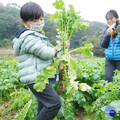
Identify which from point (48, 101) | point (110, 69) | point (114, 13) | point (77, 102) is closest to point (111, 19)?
point (114, 13)

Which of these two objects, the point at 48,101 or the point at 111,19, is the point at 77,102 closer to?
the point at 48,101

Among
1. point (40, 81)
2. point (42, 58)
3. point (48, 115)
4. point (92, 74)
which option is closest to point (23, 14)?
point (42, 58)

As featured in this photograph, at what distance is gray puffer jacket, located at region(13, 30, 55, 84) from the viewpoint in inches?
56.3

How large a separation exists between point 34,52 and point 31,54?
8 cm

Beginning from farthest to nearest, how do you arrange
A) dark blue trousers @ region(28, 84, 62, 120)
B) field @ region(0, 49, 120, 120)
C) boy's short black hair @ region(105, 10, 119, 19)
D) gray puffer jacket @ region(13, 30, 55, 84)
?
boy's short black hair @ region(105, 10, 119, 19) → field @ region(0, 49, 120, 120) → dark blue trousers @ region(28, 84, 62, 120) → gray puffer jacket @ region(13, 30, 55, 84)

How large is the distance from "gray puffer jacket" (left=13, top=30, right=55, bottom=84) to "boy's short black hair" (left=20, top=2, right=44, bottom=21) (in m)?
0.16

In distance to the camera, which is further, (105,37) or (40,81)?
(105,37)

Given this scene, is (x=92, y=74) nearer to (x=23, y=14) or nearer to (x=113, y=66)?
(x=113, y=66)

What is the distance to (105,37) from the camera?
99.5 inches

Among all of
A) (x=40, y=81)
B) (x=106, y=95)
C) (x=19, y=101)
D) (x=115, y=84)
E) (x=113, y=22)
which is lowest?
(x=19, y=101)

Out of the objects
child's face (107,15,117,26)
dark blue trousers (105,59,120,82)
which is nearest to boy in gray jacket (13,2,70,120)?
dark blue trousers (105,59,120,82)

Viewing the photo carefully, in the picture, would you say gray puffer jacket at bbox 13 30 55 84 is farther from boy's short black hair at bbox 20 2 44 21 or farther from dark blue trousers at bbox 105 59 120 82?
dark blue trousers at bbox 105 59 120 82

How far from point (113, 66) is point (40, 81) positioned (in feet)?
5.50

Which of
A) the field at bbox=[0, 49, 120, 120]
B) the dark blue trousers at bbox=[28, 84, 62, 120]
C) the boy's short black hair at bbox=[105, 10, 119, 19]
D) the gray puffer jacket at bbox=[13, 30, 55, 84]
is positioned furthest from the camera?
the boy's short black hair at bbox=[105, 10, 119, 19]
